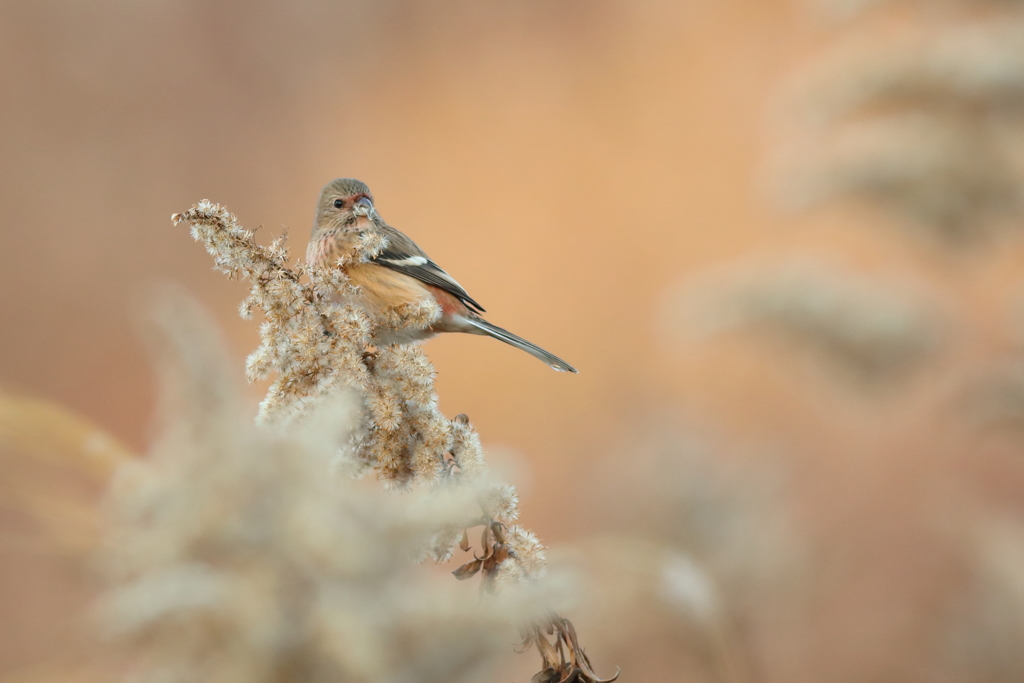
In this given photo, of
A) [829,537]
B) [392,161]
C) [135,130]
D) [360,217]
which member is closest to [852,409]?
[829,537]

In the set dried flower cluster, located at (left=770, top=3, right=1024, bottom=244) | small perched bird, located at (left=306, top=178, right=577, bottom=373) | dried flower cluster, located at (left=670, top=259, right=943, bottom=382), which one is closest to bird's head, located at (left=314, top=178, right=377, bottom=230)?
small perched bird, located at (left=306, top=178, right=577, bottom=373)

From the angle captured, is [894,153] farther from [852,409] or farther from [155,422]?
[155,422]

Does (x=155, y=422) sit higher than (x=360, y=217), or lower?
lower

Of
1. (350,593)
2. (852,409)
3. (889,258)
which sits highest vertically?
(889,258)

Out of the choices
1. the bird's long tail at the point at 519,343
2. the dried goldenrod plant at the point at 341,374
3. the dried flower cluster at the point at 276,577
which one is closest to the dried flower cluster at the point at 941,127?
the bird's long tail at the point at 519,343

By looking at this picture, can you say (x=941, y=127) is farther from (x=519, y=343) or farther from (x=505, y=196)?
(x=505, y=196)

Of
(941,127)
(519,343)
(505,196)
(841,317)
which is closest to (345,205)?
(519,343)
